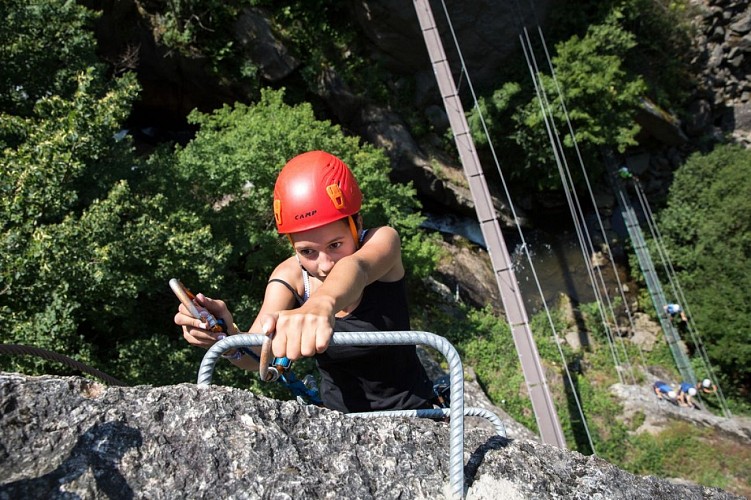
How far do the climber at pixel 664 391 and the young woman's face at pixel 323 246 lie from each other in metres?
13.6

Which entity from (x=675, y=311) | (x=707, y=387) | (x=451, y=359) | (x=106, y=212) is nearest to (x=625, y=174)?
(x=675, y=311)

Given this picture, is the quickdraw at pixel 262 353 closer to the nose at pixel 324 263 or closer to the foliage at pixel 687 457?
the nose at pixel 324 263

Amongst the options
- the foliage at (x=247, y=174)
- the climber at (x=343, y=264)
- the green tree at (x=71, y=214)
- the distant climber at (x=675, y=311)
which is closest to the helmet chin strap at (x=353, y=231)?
the climber at (x=343, y=264)

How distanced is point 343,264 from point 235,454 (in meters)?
0.76

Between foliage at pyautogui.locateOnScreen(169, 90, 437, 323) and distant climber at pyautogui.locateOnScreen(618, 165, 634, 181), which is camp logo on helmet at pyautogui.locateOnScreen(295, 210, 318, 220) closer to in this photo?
foliage at pyautogui.locateOnScreen(169, 90, 437, 323)

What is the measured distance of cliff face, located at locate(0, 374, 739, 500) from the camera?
1460 mm

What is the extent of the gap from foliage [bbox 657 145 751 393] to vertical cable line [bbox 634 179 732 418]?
4.5 inches

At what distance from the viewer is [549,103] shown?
16.0 metres

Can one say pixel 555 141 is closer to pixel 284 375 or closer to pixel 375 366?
pixel 375 366

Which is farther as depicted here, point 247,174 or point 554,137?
point 554,137

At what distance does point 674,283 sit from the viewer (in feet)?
54.0

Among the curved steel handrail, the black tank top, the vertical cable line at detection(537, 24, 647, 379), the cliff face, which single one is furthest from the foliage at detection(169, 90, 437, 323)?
the vertical cable line at detection(537, 24, 647, 379)

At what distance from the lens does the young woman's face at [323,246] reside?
2.35 m

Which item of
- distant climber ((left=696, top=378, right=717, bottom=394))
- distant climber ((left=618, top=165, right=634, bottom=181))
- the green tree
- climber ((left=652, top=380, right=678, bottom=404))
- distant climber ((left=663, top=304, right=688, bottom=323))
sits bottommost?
distant climber ((left=696, top=378, right=717, bottom=394))
